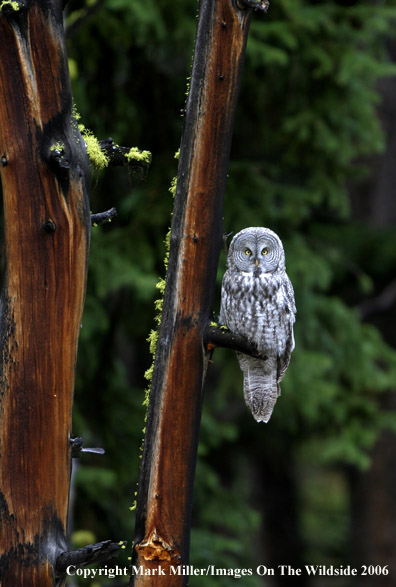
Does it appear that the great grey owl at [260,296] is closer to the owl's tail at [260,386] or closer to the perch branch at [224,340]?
the owl's tail at [260,386]

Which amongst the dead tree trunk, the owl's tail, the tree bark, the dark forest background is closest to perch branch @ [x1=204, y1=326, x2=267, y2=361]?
the dead tree trunk

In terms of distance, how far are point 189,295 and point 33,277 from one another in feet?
1.77

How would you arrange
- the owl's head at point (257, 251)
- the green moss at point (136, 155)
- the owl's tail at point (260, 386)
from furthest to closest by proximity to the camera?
the owl's tail at point (260, 386) → the owl's head at point (257, 251) → the green moss at point (136, 155)

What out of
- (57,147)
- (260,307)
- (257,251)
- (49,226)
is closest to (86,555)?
(49,226)

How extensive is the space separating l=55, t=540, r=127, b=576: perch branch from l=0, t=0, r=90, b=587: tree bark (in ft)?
0.10

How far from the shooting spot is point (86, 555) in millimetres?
2467

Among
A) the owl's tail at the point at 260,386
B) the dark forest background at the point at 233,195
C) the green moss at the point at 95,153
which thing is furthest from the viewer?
the dark forest background at the point at 233,195

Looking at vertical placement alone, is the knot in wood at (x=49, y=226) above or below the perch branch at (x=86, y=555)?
above

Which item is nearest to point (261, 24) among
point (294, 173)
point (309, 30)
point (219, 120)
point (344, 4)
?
point (309, 30)

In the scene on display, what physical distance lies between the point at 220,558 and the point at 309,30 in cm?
433

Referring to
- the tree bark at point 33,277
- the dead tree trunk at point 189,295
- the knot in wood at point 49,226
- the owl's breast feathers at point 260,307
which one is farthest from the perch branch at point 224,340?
the owl's breast feathers at point 260,307

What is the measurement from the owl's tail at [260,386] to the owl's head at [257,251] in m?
0.45

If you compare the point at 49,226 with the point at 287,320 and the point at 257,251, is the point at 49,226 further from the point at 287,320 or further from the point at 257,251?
the point at 287,320

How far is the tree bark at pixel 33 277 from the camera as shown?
2.51m
